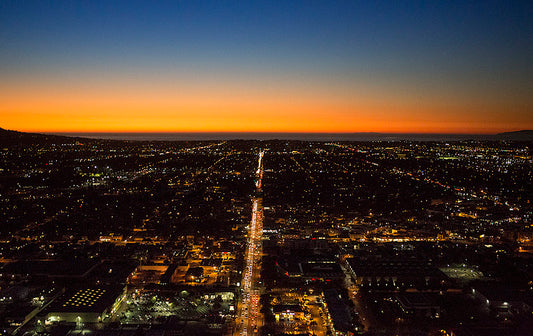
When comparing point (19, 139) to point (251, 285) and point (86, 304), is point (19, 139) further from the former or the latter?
point (251, 285)

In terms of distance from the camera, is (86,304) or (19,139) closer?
(86,304)

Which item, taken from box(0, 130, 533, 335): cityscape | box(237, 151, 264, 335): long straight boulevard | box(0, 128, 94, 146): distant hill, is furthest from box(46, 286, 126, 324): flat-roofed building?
box(0, 128, 94, 146): distant hill

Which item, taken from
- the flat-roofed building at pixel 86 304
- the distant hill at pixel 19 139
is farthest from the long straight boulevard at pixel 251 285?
the distant hill at pixel 19 139

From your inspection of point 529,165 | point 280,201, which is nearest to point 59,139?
point 280,201

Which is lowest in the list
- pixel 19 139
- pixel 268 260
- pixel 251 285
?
pixel 251 285

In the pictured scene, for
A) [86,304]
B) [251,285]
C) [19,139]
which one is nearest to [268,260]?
[251,285]

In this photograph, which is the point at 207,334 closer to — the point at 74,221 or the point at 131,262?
the point at 131,262

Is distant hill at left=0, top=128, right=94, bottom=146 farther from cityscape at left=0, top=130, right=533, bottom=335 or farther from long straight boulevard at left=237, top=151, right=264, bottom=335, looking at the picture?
long straight boulevard at left=237, top=151, right=264, bottom=335
